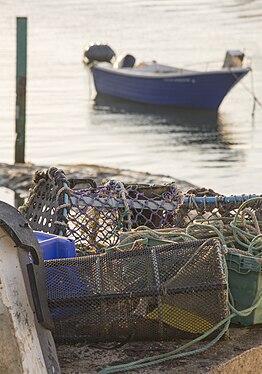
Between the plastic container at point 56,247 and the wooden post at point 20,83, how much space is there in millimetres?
12590

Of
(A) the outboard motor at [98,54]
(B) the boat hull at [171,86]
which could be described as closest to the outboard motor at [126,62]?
(B) the boat hull at [171,86]

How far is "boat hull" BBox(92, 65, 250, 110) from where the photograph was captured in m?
29.0

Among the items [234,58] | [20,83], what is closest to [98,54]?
[234,58]

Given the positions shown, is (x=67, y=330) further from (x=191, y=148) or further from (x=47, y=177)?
(x=191, y=148)

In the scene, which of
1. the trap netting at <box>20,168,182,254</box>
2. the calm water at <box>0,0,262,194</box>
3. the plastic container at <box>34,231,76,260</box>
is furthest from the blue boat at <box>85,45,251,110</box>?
the plastic container at <box>34,231,76,260</box>

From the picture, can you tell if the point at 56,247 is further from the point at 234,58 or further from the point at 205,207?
the point at 234,58

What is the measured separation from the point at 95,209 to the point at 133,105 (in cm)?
2531

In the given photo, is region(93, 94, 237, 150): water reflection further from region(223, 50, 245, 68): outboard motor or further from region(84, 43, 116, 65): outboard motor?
region(84, 43, 116, 65): outboard motor

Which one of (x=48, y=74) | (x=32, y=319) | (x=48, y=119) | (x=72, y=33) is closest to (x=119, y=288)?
(x=32, y=319)

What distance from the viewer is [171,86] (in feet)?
99.0

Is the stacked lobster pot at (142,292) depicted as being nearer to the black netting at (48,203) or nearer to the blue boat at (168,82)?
the black netting at (48,203)

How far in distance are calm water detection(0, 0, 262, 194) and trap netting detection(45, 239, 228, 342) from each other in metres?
11.7

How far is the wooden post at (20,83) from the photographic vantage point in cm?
1733

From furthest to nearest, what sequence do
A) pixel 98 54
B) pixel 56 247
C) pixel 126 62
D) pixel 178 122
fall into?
pixel 98 54
pixel 126 62
pixel 178 122
pixel 56 247
